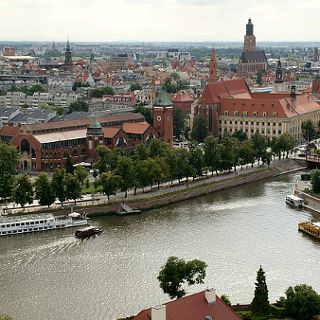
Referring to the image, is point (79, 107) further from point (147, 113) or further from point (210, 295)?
point (210, 295)

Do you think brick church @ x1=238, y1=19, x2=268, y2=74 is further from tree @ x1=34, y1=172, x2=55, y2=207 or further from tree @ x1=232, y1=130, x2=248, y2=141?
tree @ x1=34, y1=172, x2=55, y2=207

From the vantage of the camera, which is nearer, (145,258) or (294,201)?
(145,258)

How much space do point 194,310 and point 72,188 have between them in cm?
2079

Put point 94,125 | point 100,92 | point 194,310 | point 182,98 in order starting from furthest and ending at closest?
point 100,92 < point 182,98 < point 94,125 < point 194,310

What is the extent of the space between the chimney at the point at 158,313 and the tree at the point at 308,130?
1880 inches

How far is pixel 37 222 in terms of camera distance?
36344 mm

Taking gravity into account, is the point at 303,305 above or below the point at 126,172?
below

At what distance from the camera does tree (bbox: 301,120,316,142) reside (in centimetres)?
6419

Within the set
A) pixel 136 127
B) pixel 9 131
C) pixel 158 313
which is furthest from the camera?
pixel 136 127

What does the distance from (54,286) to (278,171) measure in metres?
27.5

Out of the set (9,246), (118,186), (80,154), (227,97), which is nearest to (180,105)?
(227,97)

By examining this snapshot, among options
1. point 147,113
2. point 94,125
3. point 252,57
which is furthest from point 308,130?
point 252,57

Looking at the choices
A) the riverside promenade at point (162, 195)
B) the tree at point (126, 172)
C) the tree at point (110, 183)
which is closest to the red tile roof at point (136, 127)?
the riverside promenade at point (162, 195)

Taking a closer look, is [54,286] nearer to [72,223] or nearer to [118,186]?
[72,223]
